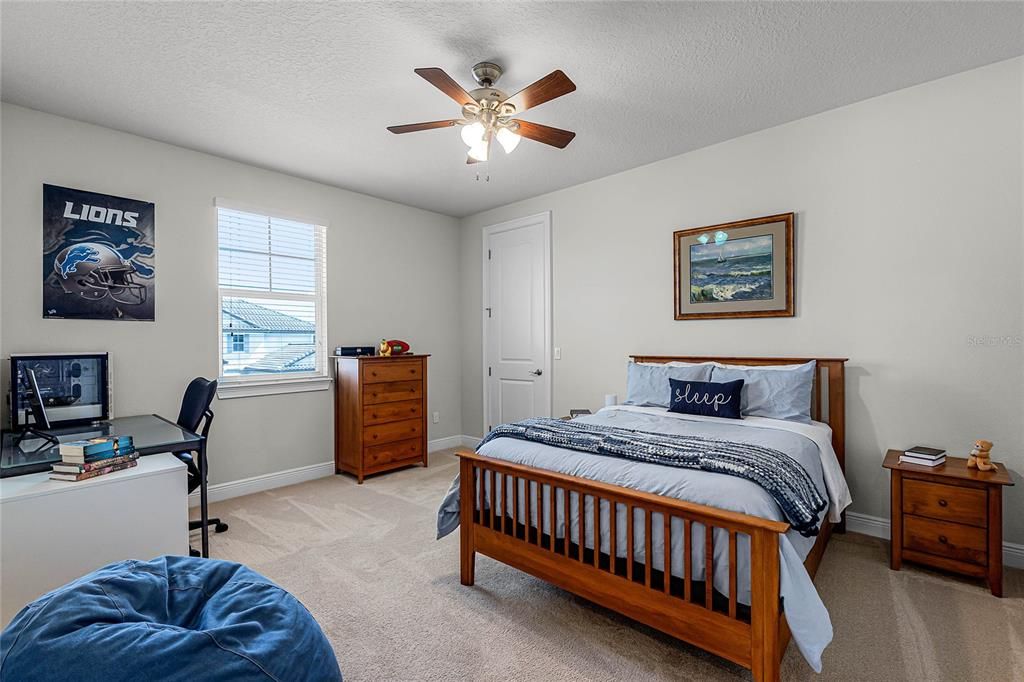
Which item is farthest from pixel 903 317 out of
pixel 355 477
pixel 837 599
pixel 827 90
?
pixel 355 477

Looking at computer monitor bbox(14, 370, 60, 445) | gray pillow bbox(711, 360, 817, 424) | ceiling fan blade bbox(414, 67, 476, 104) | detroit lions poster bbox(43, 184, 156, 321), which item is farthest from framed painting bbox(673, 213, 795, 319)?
computer monitor bbox(14, 370, 60, 445)

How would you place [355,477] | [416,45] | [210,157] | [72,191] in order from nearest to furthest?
[416,45], [72,191], [210,157], [355,477]

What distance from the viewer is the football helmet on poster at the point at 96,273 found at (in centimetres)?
311

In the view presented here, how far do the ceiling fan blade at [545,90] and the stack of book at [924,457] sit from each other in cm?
256

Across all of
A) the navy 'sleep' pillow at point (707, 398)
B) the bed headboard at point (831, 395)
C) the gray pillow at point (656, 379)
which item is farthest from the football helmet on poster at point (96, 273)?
the bed headboard at point (831, 395)

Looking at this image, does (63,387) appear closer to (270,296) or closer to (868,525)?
(270,296)

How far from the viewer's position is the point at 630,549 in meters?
1.94

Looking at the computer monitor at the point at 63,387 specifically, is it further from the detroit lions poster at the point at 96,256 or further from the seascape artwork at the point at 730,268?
the seascape artwork at the point at 730,268

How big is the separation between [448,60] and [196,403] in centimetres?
245

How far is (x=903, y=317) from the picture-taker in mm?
2926

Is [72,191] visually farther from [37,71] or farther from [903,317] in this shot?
[903,317]

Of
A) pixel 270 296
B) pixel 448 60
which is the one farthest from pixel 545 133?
pixel 270 296

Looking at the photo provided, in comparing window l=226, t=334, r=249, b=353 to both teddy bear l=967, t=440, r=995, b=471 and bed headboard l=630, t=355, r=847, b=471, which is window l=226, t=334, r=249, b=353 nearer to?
bed headboard l=630, t=355, r=847, b=471

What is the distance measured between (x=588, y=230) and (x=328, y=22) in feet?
9.08
